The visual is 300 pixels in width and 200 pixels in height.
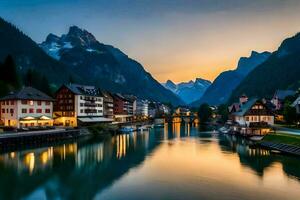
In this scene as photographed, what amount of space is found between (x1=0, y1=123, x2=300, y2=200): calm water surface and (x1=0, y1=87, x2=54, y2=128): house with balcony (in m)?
27.5

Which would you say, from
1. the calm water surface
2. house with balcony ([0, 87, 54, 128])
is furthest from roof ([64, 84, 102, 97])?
the calm water surface

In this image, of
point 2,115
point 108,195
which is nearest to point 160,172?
point 108,195

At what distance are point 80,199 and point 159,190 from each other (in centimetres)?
916

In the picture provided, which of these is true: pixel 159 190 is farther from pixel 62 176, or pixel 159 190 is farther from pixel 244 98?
pixel 244 98

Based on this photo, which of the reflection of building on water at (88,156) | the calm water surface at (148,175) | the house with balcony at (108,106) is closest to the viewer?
the calm water surface at (148,175)

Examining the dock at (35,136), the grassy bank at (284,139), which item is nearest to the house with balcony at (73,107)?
the dock at (35,136)

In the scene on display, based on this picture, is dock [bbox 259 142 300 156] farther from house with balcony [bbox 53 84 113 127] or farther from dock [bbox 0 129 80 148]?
house with balcony [bbox 53 84 113 127]

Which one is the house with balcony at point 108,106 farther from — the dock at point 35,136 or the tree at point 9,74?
the dock at point 35,136

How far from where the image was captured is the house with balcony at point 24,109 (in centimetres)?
9706

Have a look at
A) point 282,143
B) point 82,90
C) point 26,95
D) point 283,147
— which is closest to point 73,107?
point 82,90

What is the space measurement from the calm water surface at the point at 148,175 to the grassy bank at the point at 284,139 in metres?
4.62

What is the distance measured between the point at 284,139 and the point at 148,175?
37.9 m

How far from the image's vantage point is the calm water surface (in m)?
38.6

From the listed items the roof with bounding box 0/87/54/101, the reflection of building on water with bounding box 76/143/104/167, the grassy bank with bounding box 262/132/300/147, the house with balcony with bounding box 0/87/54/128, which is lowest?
the reflection of building on water with bounding box 76/143/104/167
